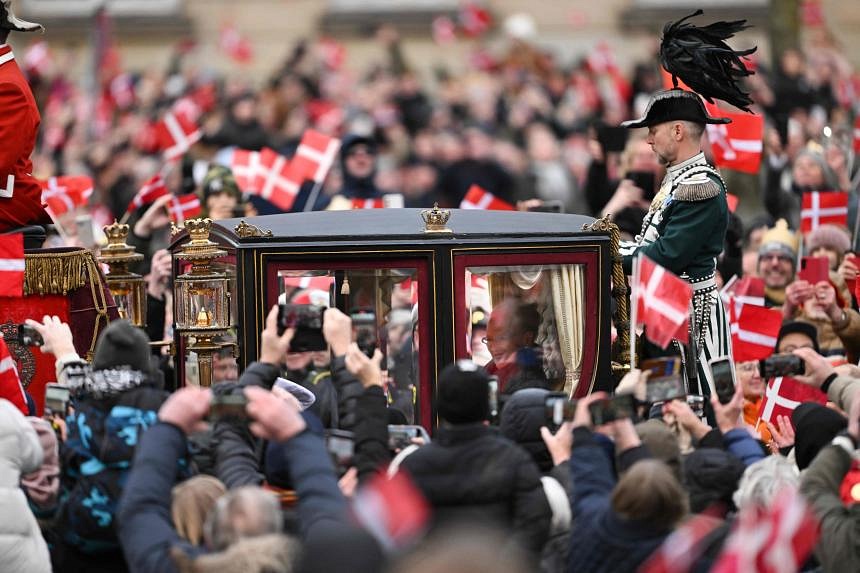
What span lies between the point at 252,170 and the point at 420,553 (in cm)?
945

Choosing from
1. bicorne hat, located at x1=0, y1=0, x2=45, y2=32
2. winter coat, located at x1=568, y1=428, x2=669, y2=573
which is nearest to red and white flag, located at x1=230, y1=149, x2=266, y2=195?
bicorne hat, located at x1=0, y1=0, x2=45, y2=32

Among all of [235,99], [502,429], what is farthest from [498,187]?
[502,429]

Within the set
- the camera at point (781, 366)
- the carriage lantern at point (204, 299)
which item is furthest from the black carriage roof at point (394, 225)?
the camera at point (781, 366)

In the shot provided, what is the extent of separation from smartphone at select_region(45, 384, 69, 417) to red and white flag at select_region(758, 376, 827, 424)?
12.1 feet

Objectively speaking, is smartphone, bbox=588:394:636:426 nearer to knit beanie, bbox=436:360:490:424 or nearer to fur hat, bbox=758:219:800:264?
knit beanie, bbox=436:360:490:424

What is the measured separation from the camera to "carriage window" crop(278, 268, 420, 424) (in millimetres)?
9422

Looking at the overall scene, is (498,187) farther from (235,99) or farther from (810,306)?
(810,306)

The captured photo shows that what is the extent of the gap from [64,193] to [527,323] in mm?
5012

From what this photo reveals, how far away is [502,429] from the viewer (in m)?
7.88

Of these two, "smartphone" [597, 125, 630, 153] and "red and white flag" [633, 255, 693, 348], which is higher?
"smartphone" [597, 125, 630, 153]

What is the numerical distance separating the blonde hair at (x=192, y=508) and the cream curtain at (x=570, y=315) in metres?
3.26

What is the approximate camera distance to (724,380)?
7.89m

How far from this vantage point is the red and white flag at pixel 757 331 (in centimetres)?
1025

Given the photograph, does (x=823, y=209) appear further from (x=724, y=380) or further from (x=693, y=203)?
(x=724, y=380)
